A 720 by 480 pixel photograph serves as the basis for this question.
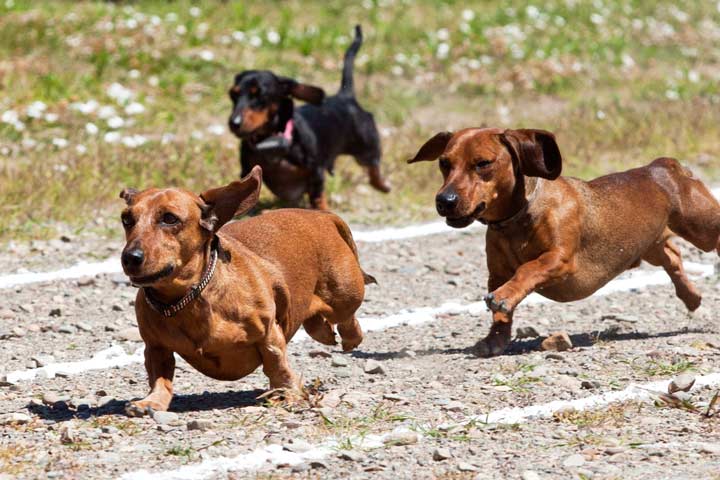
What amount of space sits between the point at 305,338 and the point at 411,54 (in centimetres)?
974

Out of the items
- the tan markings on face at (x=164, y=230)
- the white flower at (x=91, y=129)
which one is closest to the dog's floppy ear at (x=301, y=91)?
the white flower at (x=91, y=129)

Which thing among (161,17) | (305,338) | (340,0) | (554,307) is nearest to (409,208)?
(554,307)

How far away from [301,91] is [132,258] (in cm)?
560

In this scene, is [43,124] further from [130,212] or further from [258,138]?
[130,212]

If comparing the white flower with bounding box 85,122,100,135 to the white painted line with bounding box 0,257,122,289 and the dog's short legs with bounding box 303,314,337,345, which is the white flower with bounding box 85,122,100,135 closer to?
the white painted line with bounding box 0,257,122,289

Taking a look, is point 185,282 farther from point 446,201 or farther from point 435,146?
point 435,146

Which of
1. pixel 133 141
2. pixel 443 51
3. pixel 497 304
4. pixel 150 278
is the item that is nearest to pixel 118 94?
pixel 133 141

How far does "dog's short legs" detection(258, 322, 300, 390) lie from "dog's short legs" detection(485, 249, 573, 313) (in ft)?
3.52

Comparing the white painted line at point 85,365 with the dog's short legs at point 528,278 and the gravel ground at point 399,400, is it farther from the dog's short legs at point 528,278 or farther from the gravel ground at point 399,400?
the dog's short legs at point 528,278

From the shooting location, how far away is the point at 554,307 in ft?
23.4

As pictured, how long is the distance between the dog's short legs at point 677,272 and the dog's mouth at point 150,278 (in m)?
3.18

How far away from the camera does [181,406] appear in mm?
4980

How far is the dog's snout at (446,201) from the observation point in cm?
546

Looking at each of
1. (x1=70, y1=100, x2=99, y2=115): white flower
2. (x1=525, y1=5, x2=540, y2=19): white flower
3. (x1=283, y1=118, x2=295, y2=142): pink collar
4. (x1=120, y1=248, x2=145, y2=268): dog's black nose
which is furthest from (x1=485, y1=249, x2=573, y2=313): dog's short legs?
(x1=525, y1=5, x2=540, y2=19): white flower
